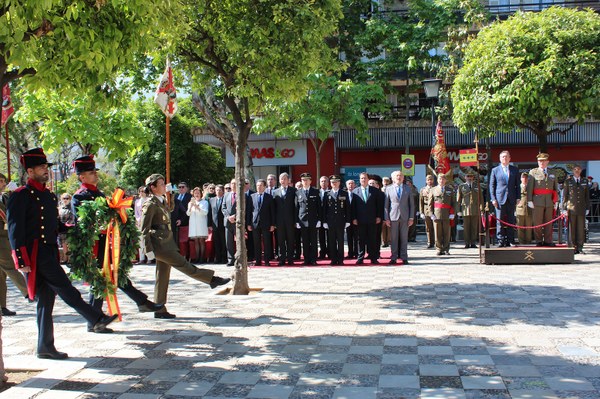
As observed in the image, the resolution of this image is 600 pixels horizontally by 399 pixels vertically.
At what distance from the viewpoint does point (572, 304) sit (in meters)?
8.40

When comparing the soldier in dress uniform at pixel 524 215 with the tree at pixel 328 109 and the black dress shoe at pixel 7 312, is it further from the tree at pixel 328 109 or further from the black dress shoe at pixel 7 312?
the black dress shoe at pixel 7 312

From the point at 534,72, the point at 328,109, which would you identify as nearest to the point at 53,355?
the point at 534,72

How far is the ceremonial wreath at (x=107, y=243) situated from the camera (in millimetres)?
6953

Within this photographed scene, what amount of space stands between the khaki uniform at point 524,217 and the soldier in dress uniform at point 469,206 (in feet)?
5.14

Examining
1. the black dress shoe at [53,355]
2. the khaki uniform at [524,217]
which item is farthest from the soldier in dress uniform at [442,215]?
the black dress shoe at [53,355]

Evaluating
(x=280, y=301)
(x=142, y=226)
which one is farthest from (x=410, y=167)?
(x=142, y=226)

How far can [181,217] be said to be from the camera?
50.2 ft

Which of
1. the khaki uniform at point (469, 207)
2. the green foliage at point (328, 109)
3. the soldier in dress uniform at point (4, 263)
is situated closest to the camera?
the soldier in dress uniform at point (4, 263)

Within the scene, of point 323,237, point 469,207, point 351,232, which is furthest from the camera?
point 469,207

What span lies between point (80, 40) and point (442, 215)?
11.4 metres

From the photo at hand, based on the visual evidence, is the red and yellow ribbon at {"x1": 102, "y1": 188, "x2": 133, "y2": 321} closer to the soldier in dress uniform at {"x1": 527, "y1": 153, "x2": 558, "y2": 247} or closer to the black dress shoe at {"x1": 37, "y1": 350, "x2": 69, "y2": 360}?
the black dress shoe at {"x1": 37, "y1": 350, "x2": 69, "y2": 360}

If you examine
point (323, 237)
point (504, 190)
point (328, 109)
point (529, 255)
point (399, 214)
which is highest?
point (328, 109)

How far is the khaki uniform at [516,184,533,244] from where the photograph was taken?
1484 cm

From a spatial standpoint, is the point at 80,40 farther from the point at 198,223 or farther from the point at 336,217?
the point at 198,223
